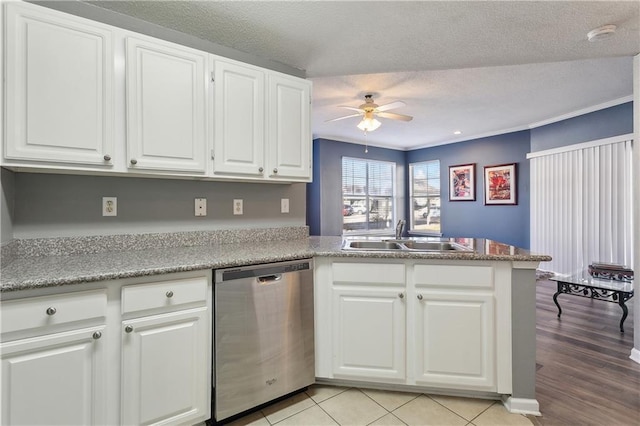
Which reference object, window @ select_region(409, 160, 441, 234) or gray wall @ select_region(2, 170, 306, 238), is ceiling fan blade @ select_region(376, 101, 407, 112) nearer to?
gray wall @ select_region(2, 170, 306, 238)

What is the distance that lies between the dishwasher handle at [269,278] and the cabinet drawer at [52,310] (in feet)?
2.27

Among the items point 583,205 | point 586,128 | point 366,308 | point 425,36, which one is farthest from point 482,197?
point 366,308

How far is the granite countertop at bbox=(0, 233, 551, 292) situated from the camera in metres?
1.19

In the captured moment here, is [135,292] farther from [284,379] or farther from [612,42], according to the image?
[612,42]

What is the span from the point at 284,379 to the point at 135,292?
0.96m

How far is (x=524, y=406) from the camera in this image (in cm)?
168

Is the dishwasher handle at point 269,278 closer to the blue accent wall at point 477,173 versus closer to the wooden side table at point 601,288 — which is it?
the wooden side table at point 601,288

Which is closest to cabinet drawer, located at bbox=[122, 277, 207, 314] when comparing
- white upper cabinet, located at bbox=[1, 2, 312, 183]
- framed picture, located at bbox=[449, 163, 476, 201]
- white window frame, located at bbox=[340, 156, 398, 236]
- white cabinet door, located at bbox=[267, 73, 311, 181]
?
white upper cabinet, located at bbox=[1, 2, 312, 183]

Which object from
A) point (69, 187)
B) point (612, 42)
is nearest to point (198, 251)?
point (69, 187)

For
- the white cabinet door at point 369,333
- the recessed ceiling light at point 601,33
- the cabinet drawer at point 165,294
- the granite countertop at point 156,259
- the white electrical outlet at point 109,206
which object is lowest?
the white cabinet door at point 369,333

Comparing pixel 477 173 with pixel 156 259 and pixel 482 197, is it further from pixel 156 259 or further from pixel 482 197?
pixel 156 259

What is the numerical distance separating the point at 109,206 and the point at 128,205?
3.9 inches

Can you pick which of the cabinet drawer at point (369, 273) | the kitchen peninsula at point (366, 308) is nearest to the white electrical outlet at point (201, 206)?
the kitchen peninsula at point (366, 308)

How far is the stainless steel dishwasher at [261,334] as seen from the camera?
1.54m
